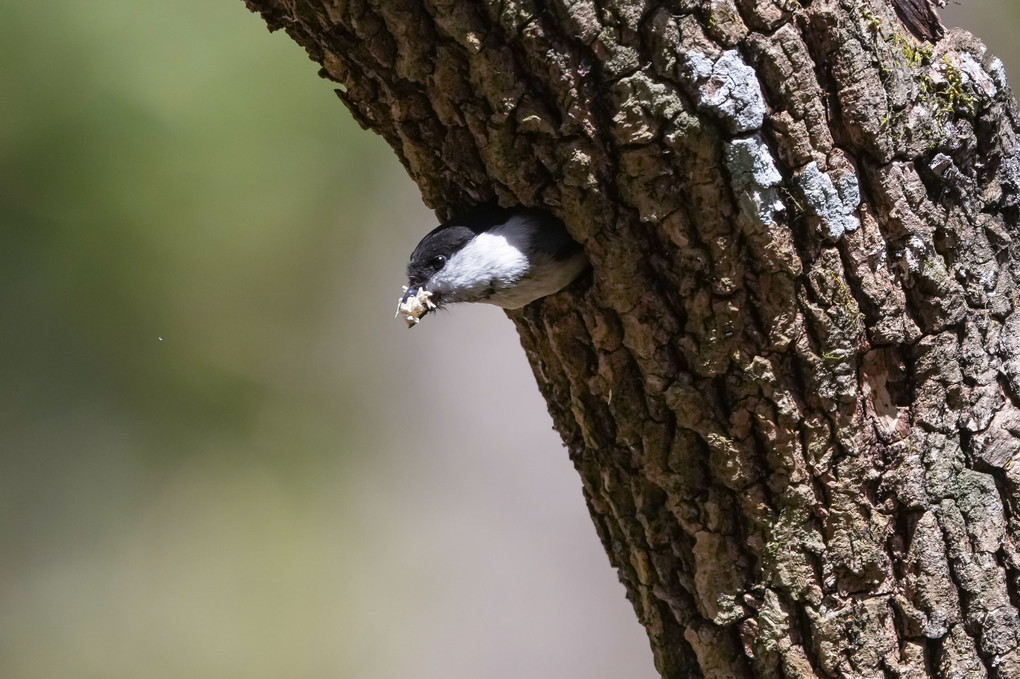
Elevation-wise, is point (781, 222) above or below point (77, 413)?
below

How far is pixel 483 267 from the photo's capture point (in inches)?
58.5

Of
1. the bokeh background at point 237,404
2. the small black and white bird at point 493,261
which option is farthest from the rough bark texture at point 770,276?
the bokeh background at point 237,404

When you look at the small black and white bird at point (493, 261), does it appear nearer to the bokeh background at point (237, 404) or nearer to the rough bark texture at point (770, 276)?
the rough bark texture at point (770, 276)

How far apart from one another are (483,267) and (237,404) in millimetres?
5091

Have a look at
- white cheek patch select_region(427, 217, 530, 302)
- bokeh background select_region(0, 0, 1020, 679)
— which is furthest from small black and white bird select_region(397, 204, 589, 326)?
bokeh background select_region(0, 0, 1020, 679)

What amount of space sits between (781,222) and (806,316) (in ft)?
0.52

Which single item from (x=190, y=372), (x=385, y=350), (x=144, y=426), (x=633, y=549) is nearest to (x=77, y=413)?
(x=144, y=426)

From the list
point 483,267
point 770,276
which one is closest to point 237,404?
point 483,267

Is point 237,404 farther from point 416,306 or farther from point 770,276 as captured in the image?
point 770,276

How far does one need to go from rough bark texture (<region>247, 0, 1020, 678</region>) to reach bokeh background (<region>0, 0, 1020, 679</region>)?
3819 millimetres

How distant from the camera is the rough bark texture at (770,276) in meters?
1.24

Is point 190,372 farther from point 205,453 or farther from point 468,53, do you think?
point 468,53

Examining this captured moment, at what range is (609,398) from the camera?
1.49 meters

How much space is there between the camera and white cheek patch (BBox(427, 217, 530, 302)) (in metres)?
1.42
